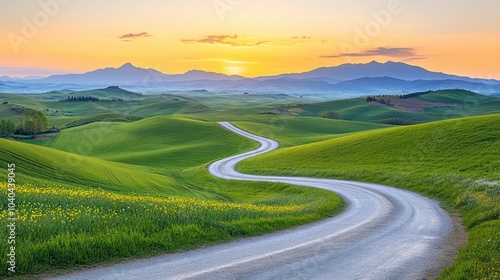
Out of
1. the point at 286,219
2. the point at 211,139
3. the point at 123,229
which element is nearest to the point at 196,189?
the point at 286,219

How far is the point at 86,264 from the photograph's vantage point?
1151 centimetres

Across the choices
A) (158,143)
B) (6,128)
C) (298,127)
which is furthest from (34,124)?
(298,127)

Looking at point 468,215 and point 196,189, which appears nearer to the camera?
point 468,215

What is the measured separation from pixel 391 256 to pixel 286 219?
641 cm

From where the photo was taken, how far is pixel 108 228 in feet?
45.1

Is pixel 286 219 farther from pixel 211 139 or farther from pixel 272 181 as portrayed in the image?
pixel 211 139

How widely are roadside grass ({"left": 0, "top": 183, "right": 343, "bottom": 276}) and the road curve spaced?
791mm

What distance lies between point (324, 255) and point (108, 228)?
8395 millimetres

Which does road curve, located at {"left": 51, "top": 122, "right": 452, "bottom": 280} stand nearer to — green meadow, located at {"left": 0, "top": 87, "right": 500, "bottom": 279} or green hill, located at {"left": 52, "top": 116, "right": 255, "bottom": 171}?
green meadow, located at {"left": 0, "top": 87, "right": 500, "bottom": 279}

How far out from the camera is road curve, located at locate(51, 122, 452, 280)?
1153cm

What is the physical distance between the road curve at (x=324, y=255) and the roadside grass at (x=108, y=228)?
31.1 inches

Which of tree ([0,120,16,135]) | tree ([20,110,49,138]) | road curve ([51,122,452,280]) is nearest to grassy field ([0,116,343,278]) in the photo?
road curve ([51,122,452,280])

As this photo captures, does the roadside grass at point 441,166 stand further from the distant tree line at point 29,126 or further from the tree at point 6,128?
the tree at point 6,128

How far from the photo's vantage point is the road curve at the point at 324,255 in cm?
1153
